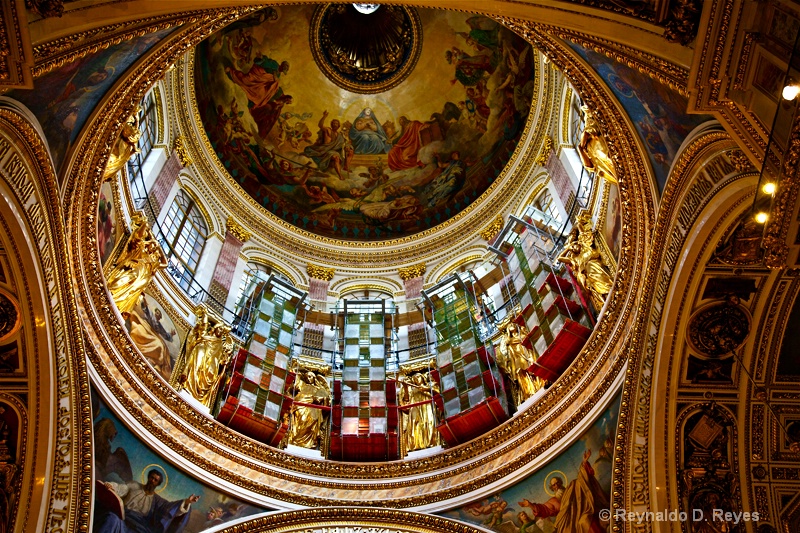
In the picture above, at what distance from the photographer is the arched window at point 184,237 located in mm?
20281

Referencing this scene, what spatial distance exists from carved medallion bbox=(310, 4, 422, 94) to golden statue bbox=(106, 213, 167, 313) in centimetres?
1415

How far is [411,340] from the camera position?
72.4 ft

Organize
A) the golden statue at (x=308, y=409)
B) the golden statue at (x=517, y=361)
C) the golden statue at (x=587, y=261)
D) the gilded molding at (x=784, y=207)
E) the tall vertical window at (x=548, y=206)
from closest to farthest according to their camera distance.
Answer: the gilded molding at (x=784, y=207), the golden statue at (x=587, y=261), the golden statue at (x=517, y=361), the golden statue at (x=308, y=409), the tall vertical window at (x=548, y=206)

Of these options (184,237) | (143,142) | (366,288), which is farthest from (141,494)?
(366,288)

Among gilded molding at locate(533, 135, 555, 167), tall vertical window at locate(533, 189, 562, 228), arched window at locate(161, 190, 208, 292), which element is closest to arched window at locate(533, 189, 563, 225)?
tall vertical window at locate(533, 189, 562, 228)

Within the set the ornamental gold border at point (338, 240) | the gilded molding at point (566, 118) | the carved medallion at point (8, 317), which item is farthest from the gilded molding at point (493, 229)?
the carved medallion at point (8, 317)

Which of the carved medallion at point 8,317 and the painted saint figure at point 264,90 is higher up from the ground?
the painted saint figure at point 264,90

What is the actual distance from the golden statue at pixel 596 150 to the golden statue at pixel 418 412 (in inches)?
293

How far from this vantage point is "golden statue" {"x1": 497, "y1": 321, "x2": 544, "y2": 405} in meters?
17.7

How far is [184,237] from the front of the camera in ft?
72.0

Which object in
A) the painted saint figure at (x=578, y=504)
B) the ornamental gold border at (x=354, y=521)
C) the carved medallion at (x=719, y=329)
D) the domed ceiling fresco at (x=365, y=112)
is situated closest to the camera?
the carved medallion at (x=719, y=329)

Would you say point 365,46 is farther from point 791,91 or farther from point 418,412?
point 791,91

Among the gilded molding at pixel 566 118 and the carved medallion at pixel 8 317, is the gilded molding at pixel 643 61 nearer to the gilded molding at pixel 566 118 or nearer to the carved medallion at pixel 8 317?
the carved medallion at pixel 8 317

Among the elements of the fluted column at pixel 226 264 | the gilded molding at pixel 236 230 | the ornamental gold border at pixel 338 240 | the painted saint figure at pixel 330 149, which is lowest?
the fluted column at pixel 226 264
